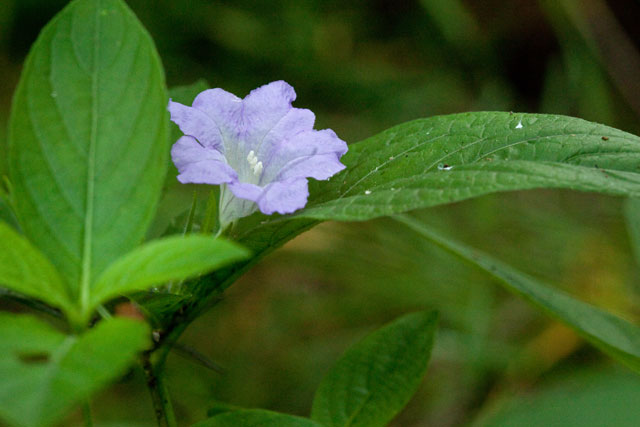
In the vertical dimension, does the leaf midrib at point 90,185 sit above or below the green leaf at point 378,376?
above

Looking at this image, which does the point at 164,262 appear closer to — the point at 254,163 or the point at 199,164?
the point at 199,164

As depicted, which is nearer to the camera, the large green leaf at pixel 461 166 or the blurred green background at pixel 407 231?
the large green leaf at pixel 461 166

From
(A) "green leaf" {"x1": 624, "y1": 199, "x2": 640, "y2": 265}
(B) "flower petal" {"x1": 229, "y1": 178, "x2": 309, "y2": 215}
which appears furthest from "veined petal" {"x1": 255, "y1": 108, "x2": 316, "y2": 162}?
(A) "green leaf" {"x1": 624, "y1": 199, "x2": 640, "y2": 265}

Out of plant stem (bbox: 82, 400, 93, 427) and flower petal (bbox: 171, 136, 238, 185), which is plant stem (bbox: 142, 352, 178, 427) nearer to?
plant stem (bbox: 82, 400, 93, 427)

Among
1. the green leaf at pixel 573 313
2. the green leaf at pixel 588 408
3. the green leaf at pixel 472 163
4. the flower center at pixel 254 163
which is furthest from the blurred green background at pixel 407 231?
the green leaf at pixel 588 408

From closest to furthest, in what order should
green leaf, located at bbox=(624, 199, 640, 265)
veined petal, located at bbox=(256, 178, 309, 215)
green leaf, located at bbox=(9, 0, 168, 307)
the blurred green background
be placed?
green leaf, located at bbox=(9, 0, 168, 307), veined petal, located at bbox=(256, 178, 309, 215), green leaf, located at bbox=(624, 199, 640, 265), the blurred green background

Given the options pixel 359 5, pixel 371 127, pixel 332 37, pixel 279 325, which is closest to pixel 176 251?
pixel 279 325

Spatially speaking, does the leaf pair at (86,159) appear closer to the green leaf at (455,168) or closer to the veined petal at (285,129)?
the green leaf at (455,168)
